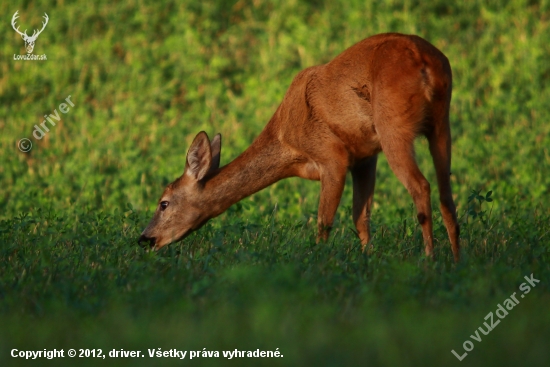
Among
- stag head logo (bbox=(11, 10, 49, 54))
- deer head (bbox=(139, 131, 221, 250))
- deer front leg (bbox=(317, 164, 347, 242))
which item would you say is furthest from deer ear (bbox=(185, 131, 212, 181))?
stag head logo (bbox=(11, 10, 49, 54))

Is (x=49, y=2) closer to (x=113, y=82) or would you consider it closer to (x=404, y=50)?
(x=113, y=82)

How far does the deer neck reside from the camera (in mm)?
8039

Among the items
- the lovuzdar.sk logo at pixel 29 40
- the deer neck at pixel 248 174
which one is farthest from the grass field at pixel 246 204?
the deer neck at pixel 248 174

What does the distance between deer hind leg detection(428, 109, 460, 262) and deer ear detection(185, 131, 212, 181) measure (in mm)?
2110

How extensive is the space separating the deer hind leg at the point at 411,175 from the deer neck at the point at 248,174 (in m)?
1.41

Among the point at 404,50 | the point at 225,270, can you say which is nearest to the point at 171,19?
the point at 404,50

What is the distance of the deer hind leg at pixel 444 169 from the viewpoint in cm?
698

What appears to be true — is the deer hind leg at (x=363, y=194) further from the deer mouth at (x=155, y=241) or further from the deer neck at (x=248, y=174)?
the deer mouth at (x=155, y=241)

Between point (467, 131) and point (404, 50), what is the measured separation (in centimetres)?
485

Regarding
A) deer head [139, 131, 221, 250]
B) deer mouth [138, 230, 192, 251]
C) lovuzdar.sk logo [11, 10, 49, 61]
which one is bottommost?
deer mouth [138, 230, 192, 251]

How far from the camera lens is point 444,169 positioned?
6992 mm

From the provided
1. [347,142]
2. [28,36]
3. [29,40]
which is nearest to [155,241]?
[347,142]

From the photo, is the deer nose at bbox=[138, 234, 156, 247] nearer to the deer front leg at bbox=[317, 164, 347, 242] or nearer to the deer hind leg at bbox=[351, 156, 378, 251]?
the deer front leg at bbox=[317, 164, 347, 242]

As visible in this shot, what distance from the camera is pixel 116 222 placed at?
845cm
